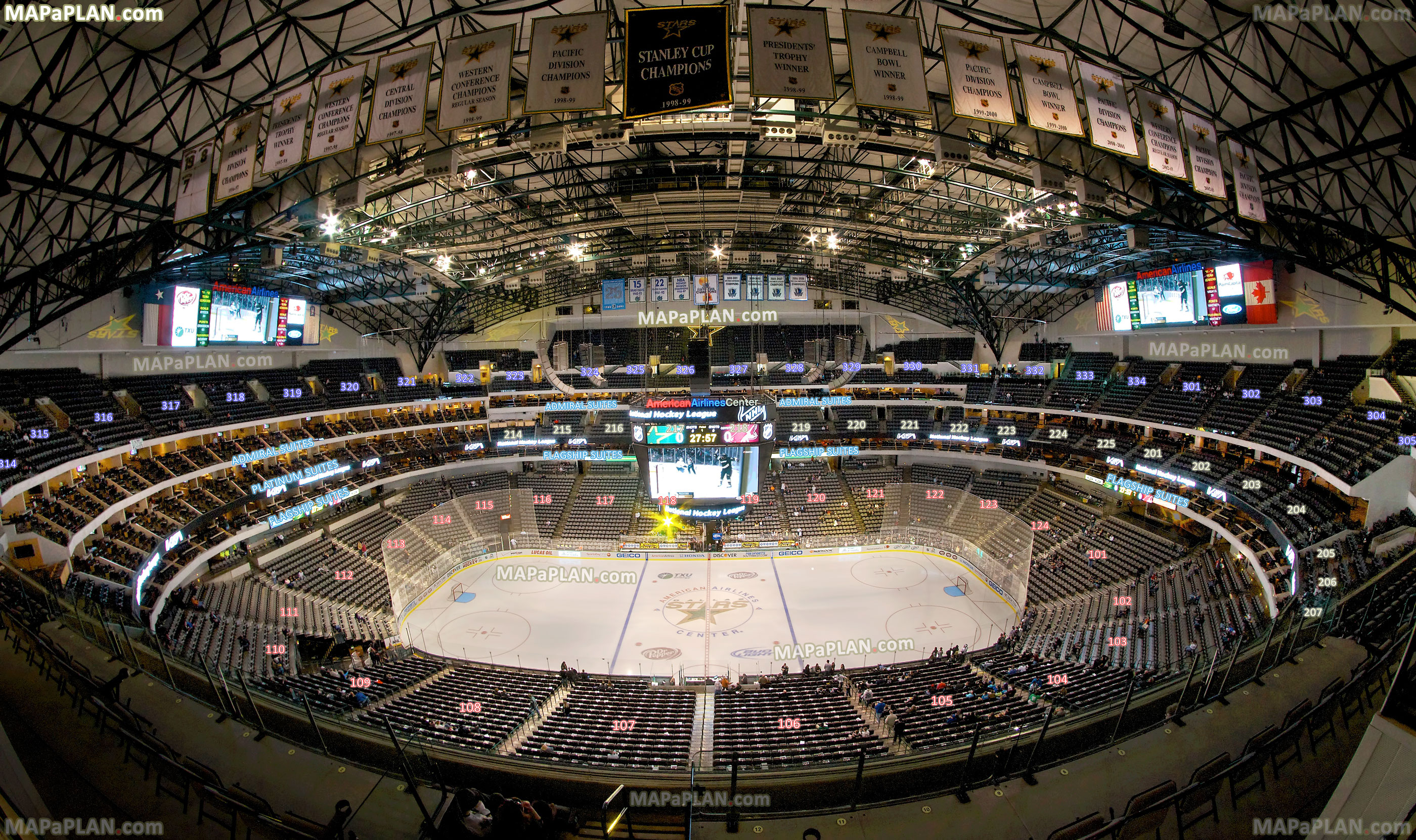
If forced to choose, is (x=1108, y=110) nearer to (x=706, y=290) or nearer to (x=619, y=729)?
(x=619, y=729)

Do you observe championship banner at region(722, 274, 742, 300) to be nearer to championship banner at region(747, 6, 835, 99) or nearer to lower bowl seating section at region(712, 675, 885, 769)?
lower bowl seating section at region(712, 675, 885, 769)

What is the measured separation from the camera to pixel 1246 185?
12789 millimetres

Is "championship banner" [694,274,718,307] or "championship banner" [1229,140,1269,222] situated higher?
"championship banner" [694,274,718,307]

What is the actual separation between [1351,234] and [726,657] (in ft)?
66.9

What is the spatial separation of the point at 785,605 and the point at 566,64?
2101 cm

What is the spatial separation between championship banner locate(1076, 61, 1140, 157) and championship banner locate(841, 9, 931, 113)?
3645 mm

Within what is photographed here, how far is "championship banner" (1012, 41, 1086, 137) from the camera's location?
9.88 m

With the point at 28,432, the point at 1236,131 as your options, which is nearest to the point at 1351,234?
the point at 1236,131

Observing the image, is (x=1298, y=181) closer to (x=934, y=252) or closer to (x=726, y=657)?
(x=934, y=252)

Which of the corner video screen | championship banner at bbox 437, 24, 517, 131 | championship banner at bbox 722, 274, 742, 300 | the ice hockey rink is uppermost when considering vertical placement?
championship banner at bbox 722, 274, 742, 300

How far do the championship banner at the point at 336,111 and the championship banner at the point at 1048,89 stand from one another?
12.0 metres

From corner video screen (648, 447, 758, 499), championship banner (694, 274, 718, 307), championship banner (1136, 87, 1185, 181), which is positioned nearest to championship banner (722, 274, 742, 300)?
championship banner (694, 274, 718, 307)

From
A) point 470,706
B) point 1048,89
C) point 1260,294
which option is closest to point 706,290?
point 1048,89

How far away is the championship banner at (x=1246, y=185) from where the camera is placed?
12602 millimetres
